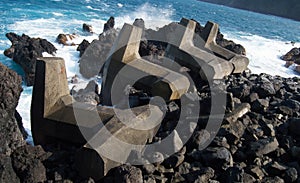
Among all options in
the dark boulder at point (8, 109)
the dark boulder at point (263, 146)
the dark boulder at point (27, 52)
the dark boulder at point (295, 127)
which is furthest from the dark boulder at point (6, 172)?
the dark boulder at point (27, 52)

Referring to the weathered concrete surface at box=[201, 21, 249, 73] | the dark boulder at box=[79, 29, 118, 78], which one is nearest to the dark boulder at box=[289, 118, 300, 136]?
the weathered concrete surface at box=[201, 21, 249, 73]

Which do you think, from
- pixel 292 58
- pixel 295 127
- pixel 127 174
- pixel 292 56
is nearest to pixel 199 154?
pixel 127 174

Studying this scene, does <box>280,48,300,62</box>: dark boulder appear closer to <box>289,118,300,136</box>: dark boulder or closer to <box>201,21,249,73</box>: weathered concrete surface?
<box>201,21,249,73</box>: weathered concrete surface

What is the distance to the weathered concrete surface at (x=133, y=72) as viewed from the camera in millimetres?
5930

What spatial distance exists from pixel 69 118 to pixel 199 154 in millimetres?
1840

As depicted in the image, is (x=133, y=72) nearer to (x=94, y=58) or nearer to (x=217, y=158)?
(x=217, y=158)

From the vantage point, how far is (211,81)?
7.29 metres

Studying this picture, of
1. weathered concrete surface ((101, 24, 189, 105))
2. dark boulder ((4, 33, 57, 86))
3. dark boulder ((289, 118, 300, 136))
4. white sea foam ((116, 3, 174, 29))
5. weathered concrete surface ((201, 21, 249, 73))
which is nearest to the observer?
dark boulder ((289, 118, 300, 136))

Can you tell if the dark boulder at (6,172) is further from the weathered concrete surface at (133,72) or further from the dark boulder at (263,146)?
the weathered concrete surface at (133,72)

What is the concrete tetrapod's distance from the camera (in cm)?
406

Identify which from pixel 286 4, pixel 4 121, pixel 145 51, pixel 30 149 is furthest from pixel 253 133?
pixel 286 4

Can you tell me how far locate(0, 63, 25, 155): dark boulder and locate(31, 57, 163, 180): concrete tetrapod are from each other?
0.28 metres

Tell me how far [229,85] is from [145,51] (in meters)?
4.64

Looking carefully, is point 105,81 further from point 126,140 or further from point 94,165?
point 94,165
